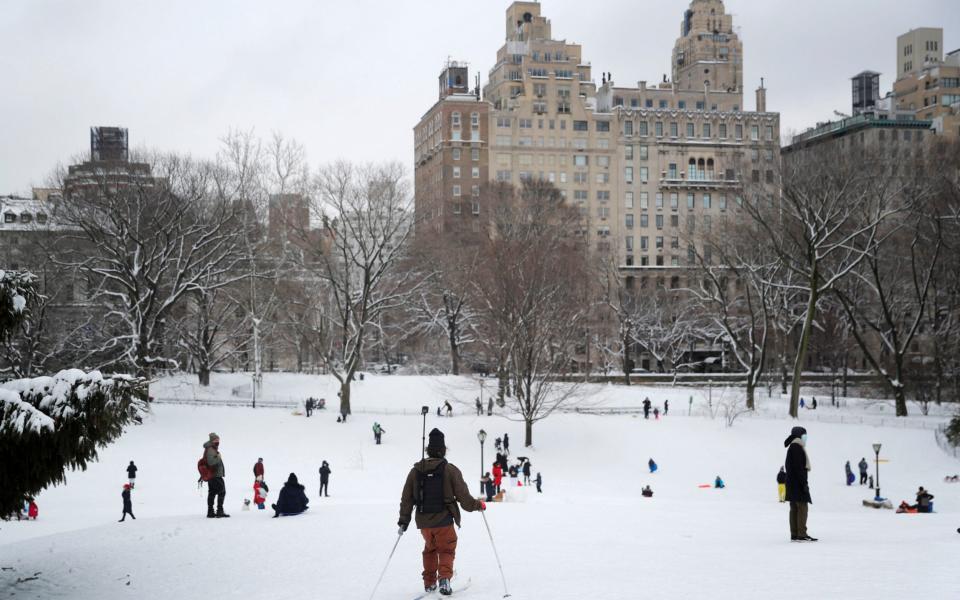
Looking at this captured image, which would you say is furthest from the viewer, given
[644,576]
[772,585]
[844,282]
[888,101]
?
[888,101]

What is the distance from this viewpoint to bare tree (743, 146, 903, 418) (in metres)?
46.9

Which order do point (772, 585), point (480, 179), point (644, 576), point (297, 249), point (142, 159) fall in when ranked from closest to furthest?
1. point (772, 585)
2. point (644, 576)
3. point (142, 159)
4. point (297, 249)
5. point (480, 179)

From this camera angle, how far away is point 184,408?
1829 inches

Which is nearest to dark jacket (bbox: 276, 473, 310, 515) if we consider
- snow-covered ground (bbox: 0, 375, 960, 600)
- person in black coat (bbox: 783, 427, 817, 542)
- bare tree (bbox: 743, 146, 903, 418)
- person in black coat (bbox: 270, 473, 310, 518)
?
person in black coat (bbox: 270, 473, 310, 518)

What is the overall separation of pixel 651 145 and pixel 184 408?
246 feet

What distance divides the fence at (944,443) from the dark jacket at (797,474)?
103ft

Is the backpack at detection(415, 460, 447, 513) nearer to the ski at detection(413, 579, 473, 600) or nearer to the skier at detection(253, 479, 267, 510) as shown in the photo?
the ski at detection(413, 579, 473, 600)

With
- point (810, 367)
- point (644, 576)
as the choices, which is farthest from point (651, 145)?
point (644, 576)

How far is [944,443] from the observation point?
40500 mm

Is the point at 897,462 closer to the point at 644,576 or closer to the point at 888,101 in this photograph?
the point at 644,576

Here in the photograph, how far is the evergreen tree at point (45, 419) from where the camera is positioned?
1017 centimetres

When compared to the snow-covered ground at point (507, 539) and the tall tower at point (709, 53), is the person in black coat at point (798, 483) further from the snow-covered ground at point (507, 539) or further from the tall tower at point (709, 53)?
the tall tower at point (709, 53)

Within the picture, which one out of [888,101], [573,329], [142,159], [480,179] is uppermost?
[888,101]

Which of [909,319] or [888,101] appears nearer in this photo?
[909,319]
